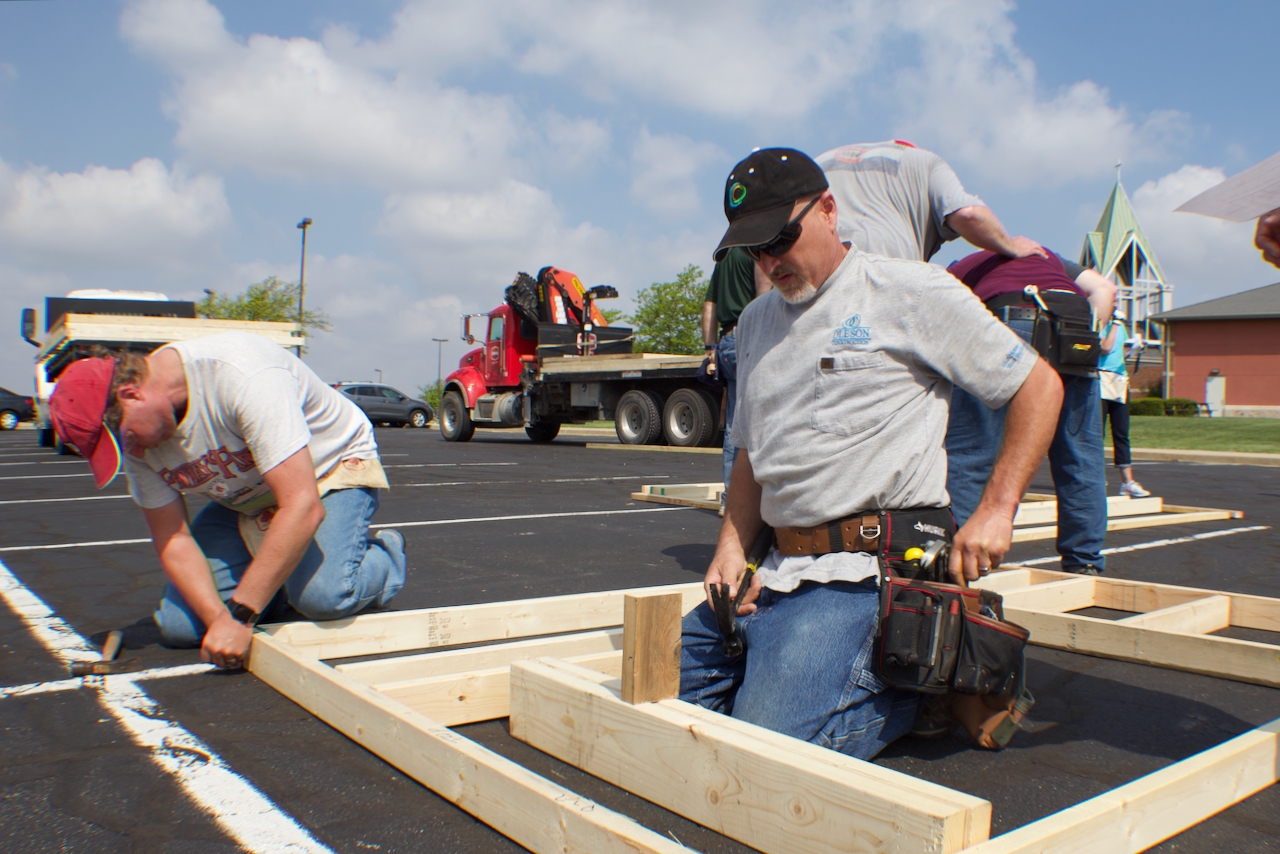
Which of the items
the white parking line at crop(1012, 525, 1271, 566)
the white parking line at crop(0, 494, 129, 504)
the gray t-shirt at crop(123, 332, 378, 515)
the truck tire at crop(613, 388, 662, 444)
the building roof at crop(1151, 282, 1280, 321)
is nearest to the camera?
the gray t-shirt at crop(123, 332, 378, 515)

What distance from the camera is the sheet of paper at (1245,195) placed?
1.63 meters

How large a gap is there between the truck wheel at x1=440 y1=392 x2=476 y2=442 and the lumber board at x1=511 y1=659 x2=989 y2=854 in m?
18.3

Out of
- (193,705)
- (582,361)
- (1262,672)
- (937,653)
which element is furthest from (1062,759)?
(582,361)

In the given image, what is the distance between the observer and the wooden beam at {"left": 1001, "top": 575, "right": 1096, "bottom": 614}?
365cm

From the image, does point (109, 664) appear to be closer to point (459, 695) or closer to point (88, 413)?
point (88, 413)

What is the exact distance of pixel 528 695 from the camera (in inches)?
91.7

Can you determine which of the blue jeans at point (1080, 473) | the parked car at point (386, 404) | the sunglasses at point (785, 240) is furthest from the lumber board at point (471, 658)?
the parked car at point (386, 404)

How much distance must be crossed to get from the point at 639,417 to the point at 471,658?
559 inches

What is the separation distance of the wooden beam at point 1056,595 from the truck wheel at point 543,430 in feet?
54.5

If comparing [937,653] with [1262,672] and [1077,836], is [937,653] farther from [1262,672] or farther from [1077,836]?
[1262,672]

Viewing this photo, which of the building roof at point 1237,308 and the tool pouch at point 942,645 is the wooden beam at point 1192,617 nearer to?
the tool pouch at point 942,645

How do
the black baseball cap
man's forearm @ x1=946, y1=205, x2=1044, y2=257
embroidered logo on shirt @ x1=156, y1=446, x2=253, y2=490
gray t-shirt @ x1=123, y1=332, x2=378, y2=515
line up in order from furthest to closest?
man's forearm @ x1=946, y1=205, x2=1044, y2=257 → embroidered logo on shirt @ x1=156, y1=446, x2=253, y2=490 → gray t-shirt @ x1=123, y1=332, x2=378, y2=515 → the black baseball cap

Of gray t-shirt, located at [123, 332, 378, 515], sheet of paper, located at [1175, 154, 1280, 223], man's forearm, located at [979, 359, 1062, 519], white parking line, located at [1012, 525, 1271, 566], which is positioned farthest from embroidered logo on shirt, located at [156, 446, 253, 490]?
white parking line, located at [1012, 525, 1271, 566]

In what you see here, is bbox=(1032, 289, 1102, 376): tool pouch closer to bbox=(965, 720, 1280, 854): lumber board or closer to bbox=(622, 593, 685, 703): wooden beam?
bbox=(965, 720, 1280, 854): lumber board
